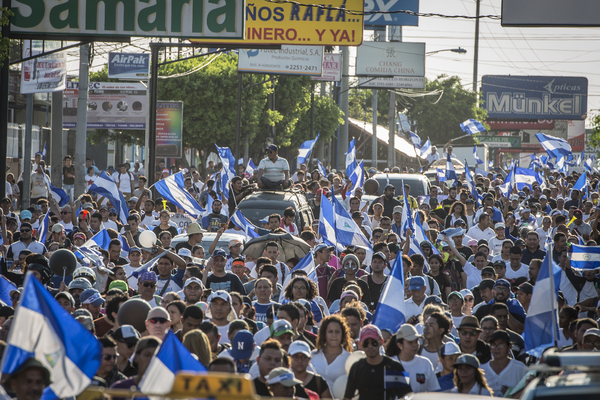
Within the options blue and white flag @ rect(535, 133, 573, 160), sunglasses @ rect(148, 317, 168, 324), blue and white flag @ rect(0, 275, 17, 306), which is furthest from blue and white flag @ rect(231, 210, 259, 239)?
blue and white flag @ rect(535, 133, 573, 160)

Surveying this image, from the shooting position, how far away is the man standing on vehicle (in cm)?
1541

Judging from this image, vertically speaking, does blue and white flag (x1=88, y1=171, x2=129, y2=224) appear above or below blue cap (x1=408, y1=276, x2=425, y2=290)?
above

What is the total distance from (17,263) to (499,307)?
6418 millimetres

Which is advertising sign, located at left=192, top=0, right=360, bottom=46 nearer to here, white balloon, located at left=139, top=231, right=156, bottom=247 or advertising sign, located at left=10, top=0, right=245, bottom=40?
advertising sign, located at left=10, top=0, right=245, bottom=40

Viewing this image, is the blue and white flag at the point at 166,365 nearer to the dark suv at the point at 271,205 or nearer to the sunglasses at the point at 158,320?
the sunglasses at the point at 158,320

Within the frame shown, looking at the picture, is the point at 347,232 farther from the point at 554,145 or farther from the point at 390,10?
the point at 390,10

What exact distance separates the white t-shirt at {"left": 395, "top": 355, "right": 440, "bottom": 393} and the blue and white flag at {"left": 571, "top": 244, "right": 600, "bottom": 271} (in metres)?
4.64

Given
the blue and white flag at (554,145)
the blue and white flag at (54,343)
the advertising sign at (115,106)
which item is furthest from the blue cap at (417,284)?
the advertising sign at (115,106)

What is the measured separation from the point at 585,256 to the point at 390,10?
108ft

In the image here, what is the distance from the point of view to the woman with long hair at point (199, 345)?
21.0 feet

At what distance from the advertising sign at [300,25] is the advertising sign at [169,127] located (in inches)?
451

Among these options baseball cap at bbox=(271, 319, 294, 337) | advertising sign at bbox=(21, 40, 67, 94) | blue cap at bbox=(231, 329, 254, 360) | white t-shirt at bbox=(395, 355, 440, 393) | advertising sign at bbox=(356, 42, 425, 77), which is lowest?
white t-shirt at bbox=(395, 355, 440, 393)

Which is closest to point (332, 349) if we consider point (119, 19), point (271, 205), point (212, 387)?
point (212, 387)

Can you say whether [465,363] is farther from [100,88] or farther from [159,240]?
[100,88]
